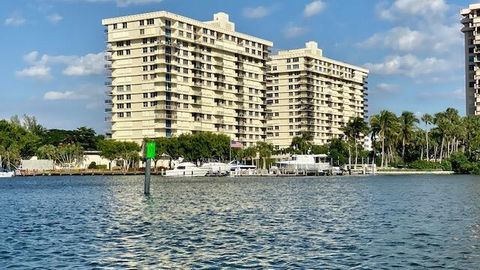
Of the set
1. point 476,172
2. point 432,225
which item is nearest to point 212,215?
point 432,225

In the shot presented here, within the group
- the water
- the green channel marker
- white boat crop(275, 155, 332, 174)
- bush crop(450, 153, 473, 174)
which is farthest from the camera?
white boat crop(275, 155, 332, 174)

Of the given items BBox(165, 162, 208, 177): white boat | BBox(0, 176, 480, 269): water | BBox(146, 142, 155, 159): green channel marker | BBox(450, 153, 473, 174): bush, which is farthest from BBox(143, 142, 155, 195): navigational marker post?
BBox(450, 153, 473, 174): bush

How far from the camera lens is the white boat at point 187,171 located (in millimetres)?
179125

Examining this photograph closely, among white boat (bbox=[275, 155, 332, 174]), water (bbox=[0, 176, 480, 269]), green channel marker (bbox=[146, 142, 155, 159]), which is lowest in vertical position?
water (bbox=[0, 176, 480, 269])

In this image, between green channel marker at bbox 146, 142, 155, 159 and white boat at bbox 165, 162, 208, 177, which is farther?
white boat at bbox 165, 162, 208, 177

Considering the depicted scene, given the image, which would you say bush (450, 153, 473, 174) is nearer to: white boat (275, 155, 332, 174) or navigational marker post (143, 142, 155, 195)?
white boat (275, 155, 332, 174)

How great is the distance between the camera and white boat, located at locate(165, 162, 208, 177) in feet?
588

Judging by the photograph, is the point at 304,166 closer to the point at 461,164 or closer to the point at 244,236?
the point at 461,164

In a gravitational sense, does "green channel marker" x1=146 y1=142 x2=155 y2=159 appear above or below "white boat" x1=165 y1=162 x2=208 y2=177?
above

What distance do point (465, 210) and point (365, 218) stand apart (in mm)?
11170

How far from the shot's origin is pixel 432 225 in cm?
4362

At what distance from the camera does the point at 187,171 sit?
7067 inches

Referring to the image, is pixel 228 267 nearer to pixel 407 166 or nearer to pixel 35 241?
pixel 35 241

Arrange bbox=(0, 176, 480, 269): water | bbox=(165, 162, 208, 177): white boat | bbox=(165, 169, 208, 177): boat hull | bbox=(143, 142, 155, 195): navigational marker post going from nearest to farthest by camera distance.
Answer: bbox=(0, 176, 480, 269): water, bbox=(143, 142, 155, 195): navigational marker post, bbox=(165, 169, 208, 177): boat hull, bbox=(165, 162, 208, 177): white boat
